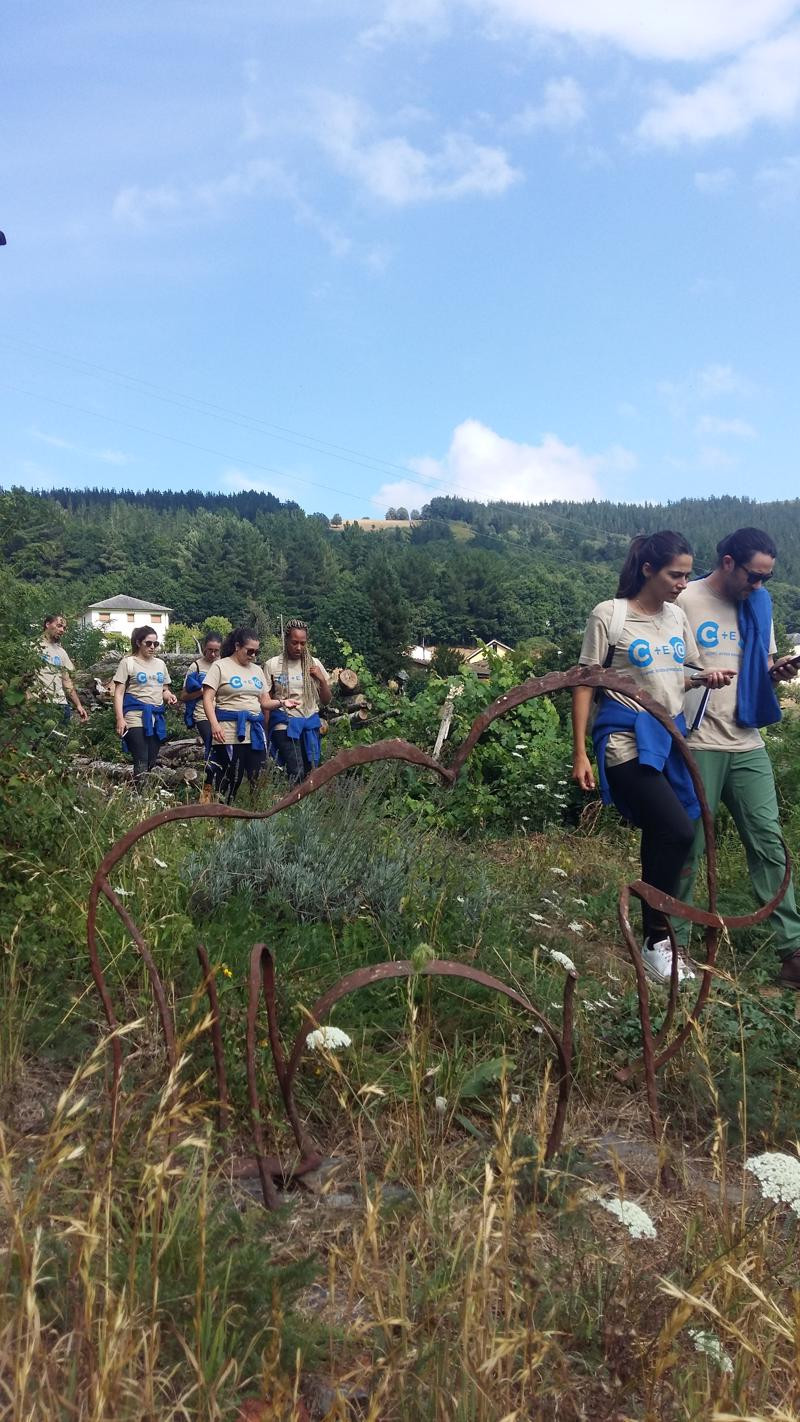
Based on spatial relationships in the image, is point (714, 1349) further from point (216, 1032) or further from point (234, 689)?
point (234, 689)

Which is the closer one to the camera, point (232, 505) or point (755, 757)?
point (755, 757)

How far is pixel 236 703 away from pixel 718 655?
13.3 ft

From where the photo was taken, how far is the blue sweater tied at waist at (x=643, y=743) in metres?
3.60

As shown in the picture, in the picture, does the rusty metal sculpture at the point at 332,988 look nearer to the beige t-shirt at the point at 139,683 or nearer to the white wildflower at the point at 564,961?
the white wildflower at the point at 564,961

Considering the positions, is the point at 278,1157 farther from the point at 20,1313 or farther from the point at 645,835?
the point at 645,835

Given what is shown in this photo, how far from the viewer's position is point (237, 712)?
7230 mm

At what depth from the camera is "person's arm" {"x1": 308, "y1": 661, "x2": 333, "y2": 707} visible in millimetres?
7750

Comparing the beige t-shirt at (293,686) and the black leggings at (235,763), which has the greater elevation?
the beige t-shirt at (293,686)

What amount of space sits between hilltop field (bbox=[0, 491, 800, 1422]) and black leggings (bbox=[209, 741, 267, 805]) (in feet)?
3.32

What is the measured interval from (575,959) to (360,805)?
4.41 feet

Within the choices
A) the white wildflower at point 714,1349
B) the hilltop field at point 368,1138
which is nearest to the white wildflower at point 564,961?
the hilltop field at point 368,1138

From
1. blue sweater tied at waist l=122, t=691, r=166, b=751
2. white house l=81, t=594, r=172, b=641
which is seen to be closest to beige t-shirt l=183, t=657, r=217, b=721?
blue sweater tied at waist l=122, t=691, r=166, b=751

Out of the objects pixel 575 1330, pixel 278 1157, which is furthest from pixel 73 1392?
pixel 278 1157

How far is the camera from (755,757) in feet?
13.4
